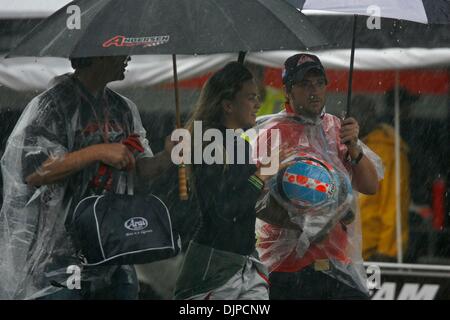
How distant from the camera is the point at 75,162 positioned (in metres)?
4.27

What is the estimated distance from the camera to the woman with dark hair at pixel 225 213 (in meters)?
4.59

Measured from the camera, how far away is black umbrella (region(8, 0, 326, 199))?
426cm

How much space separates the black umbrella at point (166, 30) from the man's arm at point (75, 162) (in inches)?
13.2

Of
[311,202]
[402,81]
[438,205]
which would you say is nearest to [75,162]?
[311,202]

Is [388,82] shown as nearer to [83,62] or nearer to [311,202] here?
[311,202]

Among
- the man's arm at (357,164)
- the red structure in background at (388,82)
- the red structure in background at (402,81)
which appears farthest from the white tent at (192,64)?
the man's arm at (357,164)

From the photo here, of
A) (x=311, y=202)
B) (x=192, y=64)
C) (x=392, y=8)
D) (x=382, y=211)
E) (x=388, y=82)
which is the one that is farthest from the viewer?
(x=388, y=82)

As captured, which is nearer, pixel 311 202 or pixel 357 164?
pixel 311 202

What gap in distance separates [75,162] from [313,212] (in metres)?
1.26

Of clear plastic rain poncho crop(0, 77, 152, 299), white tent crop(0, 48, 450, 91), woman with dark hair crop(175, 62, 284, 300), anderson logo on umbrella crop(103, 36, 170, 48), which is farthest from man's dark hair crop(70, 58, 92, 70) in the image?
Answer: white tent crop(0, 48, 450, 91)

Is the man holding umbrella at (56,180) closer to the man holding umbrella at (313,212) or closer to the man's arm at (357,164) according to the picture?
the man holding umbrella at (313,212)

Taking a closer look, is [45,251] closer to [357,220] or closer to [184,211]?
[184,211]

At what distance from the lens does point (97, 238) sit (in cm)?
428

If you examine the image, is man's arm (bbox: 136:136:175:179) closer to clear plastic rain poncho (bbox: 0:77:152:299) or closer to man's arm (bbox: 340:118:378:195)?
clear plastic rain poncho (bbox: 0:77:152:299)
